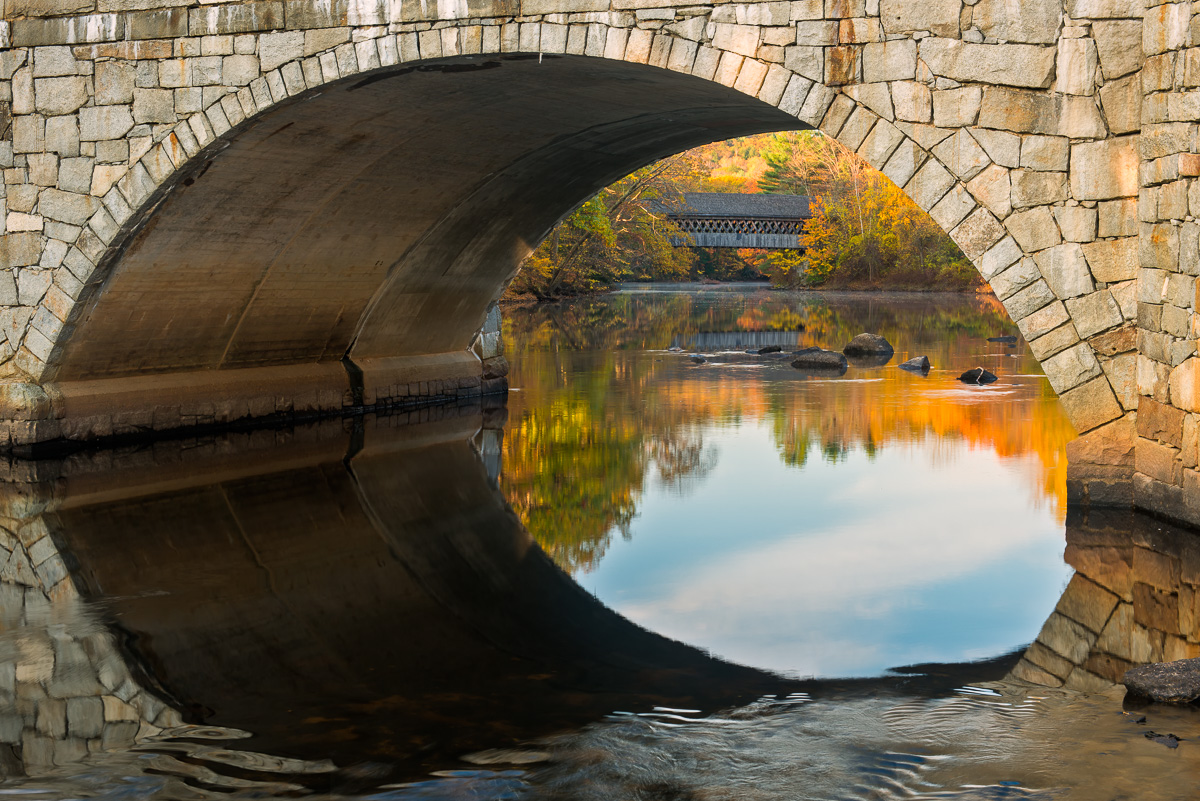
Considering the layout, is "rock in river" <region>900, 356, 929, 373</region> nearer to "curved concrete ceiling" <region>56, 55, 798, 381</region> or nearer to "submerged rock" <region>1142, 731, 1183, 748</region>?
"curved concrete ceiling" <region>56, 55, 798, 381</region>

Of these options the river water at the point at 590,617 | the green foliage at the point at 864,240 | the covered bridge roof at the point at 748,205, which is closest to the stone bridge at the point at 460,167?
the river water at the point at 590,617

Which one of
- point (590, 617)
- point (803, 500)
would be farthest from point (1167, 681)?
point (803, 500)

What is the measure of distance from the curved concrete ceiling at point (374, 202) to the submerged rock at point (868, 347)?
7.39m

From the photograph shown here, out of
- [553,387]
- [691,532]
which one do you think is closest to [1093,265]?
[691,532]

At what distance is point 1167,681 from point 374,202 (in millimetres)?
8078

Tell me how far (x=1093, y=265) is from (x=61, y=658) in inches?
216

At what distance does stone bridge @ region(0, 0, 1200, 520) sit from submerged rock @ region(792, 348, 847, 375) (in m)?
5.31

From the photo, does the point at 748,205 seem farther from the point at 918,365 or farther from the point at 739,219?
the point at 918,365

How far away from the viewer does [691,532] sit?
26.0ft

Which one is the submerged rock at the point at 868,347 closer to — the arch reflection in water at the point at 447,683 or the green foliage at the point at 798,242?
the arch reflection in water at the point at 447,683

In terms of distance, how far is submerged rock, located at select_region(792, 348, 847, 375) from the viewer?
692 inches

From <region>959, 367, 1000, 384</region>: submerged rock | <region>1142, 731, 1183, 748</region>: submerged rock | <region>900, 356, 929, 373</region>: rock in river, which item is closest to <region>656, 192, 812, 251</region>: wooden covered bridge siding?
<region>900, 356, 929, 373</region>: rock in river

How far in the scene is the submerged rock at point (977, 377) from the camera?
51.1 ft

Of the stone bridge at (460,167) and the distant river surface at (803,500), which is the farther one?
the stone bridge at (460,167)
